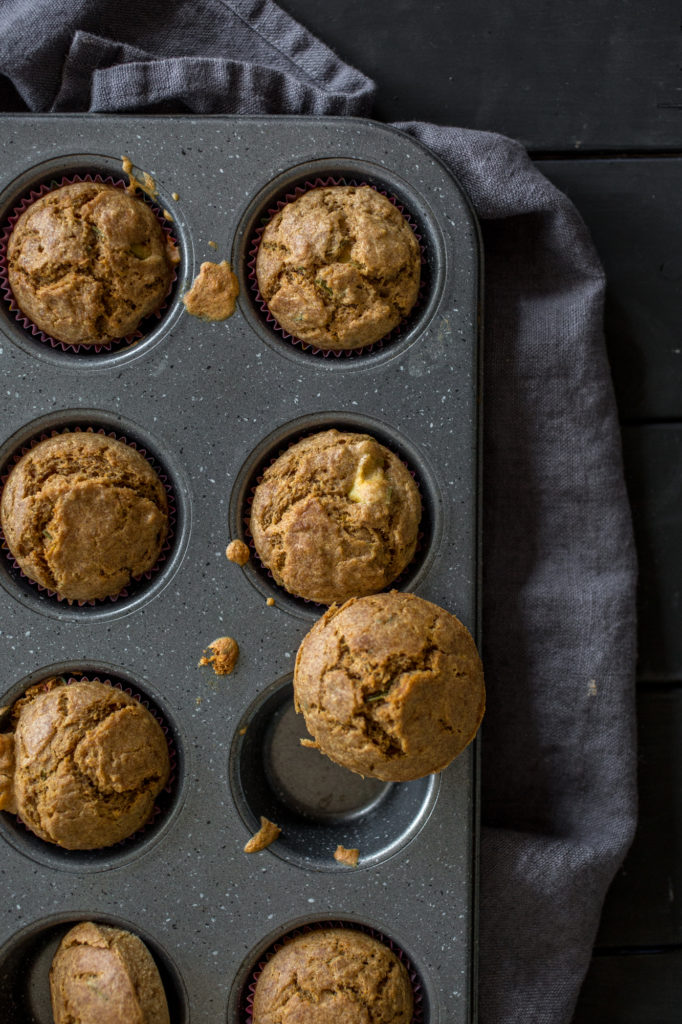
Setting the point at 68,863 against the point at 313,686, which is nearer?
the point at 313,686

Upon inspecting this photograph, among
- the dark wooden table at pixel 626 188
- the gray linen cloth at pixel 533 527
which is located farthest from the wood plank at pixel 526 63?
the gray linen cloth at pixel 533 527

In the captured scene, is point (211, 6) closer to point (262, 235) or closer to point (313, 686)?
point (262, 235)

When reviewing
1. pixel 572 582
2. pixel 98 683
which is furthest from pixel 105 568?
pixel 572 582

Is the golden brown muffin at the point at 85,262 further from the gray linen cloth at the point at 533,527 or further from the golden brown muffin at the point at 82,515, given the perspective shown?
the gray linen cloth at the point at 533,527

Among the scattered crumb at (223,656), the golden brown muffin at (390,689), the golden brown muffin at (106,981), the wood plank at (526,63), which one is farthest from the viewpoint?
the wood plank at (526,63)

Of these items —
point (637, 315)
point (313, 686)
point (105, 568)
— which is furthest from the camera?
point (637, 315)

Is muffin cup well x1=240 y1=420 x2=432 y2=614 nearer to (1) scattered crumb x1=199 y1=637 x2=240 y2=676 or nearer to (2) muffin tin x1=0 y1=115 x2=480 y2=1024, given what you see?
(2) muffin tin x1=0 y1=115 x2=480 y2=1024

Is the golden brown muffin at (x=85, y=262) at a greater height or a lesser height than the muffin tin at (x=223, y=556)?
greater
